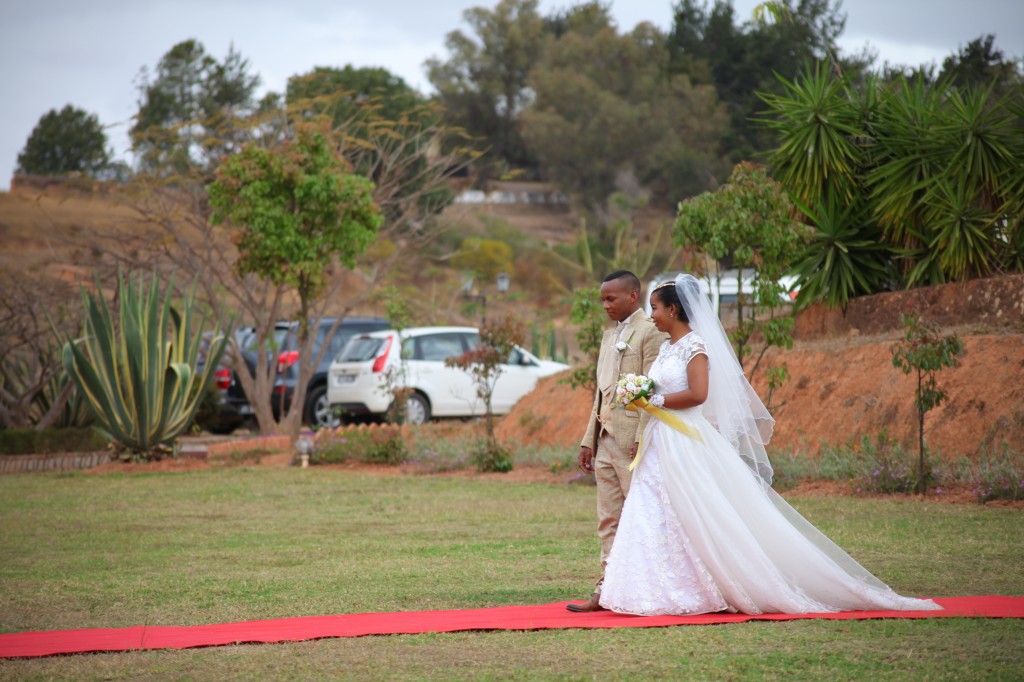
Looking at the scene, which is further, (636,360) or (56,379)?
(56,379)

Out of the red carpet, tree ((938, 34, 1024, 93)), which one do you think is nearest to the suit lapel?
the red carpet

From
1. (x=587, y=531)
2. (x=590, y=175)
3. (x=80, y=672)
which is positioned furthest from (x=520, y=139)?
(x=80, y=672)

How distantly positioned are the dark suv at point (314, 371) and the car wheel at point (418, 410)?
1392 mm

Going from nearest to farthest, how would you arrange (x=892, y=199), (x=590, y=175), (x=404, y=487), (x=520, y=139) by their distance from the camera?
(x=404, y=487) < (x=892, y=199) < (x=590, y=175) < (x=520, y=139)

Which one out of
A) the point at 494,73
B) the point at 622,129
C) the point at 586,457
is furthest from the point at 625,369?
the point at 494,73

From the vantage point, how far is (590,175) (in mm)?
59031

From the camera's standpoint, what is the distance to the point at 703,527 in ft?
20.0

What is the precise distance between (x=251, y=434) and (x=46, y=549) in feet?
36.3

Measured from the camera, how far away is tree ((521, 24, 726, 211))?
56.0 m

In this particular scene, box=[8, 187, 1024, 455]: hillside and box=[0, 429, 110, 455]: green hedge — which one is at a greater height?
box=[8, 187, 1024, 455]: hillside

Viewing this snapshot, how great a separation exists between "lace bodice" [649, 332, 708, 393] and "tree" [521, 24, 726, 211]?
1918 inches

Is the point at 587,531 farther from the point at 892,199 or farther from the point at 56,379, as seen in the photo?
the point at 56,379

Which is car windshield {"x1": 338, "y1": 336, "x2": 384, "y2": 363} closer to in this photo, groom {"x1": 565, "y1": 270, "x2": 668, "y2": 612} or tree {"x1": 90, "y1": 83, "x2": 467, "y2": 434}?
tree {"x1": 90, "y1": 83, "x2": 467, "y2": 434}

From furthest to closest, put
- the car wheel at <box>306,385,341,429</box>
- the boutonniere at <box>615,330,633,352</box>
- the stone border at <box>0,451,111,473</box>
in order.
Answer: the car wheel at <box>306,385,341,429</box>, the stone border at <box>0,451,111,473</box>, the boutonniere at <box>615,330,633,352</box>
